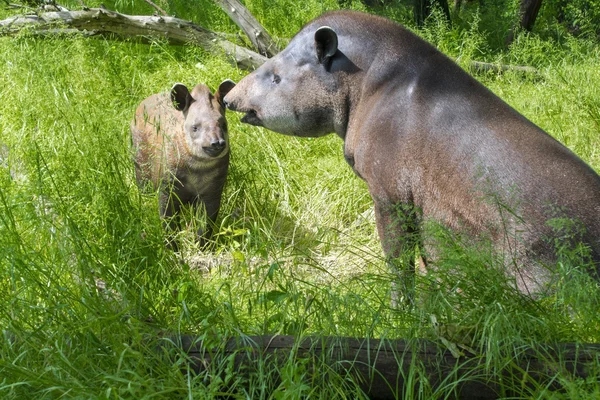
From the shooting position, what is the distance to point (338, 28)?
16.2 feet

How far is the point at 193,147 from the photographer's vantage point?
20.9 ft

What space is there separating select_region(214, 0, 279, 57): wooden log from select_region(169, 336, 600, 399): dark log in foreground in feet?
19.3

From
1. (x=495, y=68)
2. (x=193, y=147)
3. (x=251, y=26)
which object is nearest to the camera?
(x=193, y=147)

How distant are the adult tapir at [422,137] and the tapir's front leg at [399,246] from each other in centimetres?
2

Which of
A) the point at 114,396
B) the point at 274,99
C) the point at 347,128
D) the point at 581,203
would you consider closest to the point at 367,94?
the point at 347,128

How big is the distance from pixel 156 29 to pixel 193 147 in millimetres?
2543

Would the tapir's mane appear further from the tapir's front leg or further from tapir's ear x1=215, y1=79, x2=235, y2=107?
tapir's ear x1=215, y1=79, x2=235, y2=107

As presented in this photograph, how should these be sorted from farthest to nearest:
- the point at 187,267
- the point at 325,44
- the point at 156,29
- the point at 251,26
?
the point at 251,26, the point at 156,29, the point at 325,44, the point at 187,267

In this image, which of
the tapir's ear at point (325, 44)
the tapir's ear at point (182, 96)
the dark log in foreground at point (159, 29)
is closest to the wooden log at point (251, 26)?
the dark log in foreground at point (159, 29)

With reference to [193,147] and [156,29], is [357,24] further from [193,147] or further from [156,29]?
[156,29]

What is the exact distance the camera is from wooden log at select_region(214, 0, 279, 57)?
8.68 metres

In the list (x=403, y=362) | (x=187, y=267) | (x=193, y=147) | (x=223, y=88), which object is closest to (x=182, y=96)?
(x=223, y=88)

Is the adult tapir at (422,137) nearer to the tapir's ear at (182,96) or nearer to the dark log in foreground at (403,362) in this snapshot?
the dark log in foreground at (403,362)

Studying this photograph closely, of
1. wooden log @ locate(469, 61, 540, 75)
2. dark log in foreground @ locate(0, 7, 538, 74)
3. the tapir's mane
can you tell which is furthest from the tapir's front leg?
wooden log @ locate(469, 61, 540, 75)
